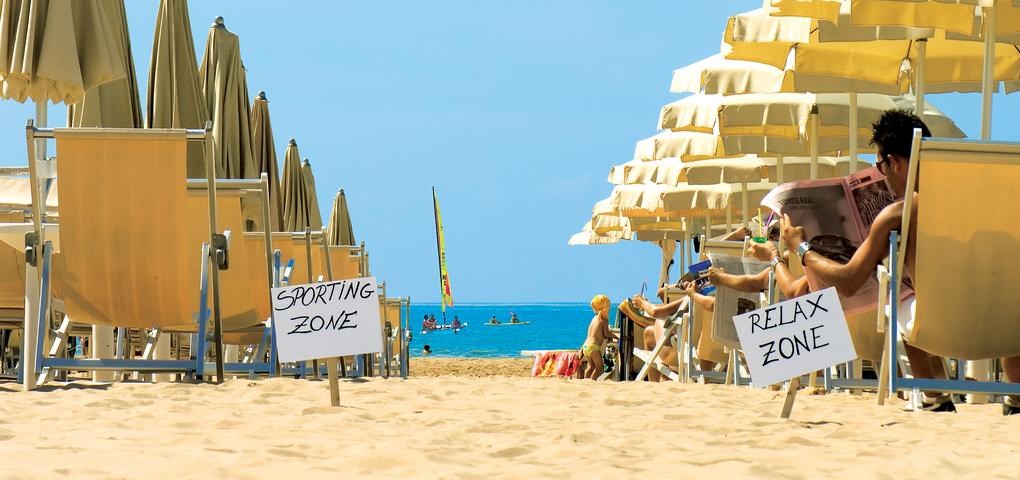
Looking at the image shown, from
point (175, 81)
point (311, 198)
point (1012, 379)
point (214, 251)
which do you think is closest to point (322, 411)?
point (214, 251)

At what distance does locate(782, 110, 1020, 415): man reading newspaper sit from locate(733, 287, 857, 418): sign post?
56 centimetres

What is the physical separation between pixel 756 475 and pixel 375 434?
1.12 meters

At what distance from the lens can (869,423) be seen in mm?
3988

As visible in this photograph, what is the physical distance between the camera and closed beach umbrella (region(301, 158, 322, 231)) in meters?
15.5

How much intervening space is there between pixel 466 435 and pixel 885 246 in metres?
1.73

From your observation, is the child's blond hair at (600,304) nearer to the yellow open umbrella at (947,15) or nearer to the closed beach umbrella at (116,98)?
the closed beach umbrella at (116,98)

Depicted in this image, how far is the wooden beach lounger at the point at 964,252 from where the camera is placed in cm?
412

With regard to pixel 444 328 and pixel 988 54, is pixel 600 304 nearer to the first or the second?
pixel 988 54

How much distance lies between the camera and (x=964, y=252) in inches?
165

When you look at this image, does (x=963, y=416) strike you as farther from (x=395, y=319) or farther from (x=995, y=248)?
(x=395, y=319)

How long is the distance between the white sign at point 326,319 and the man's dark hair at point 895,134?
1.82 meters

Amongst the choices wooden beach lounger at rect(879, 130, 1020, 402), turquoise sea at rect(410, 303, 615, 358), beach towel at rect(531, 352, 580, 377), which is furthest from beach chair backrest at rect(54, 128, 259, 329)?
turquoise sea at rect(410, 303, 615, 358)

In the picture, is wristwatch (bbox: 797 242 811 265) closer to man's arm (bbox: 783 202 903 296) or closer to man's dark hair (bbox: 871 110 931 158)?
man's arm (bbox: 783 202 903 296)

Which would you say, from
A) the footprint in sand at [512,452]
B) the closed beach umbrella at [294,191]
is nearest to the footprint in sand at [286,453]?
the footprint in sand at [512,452]
